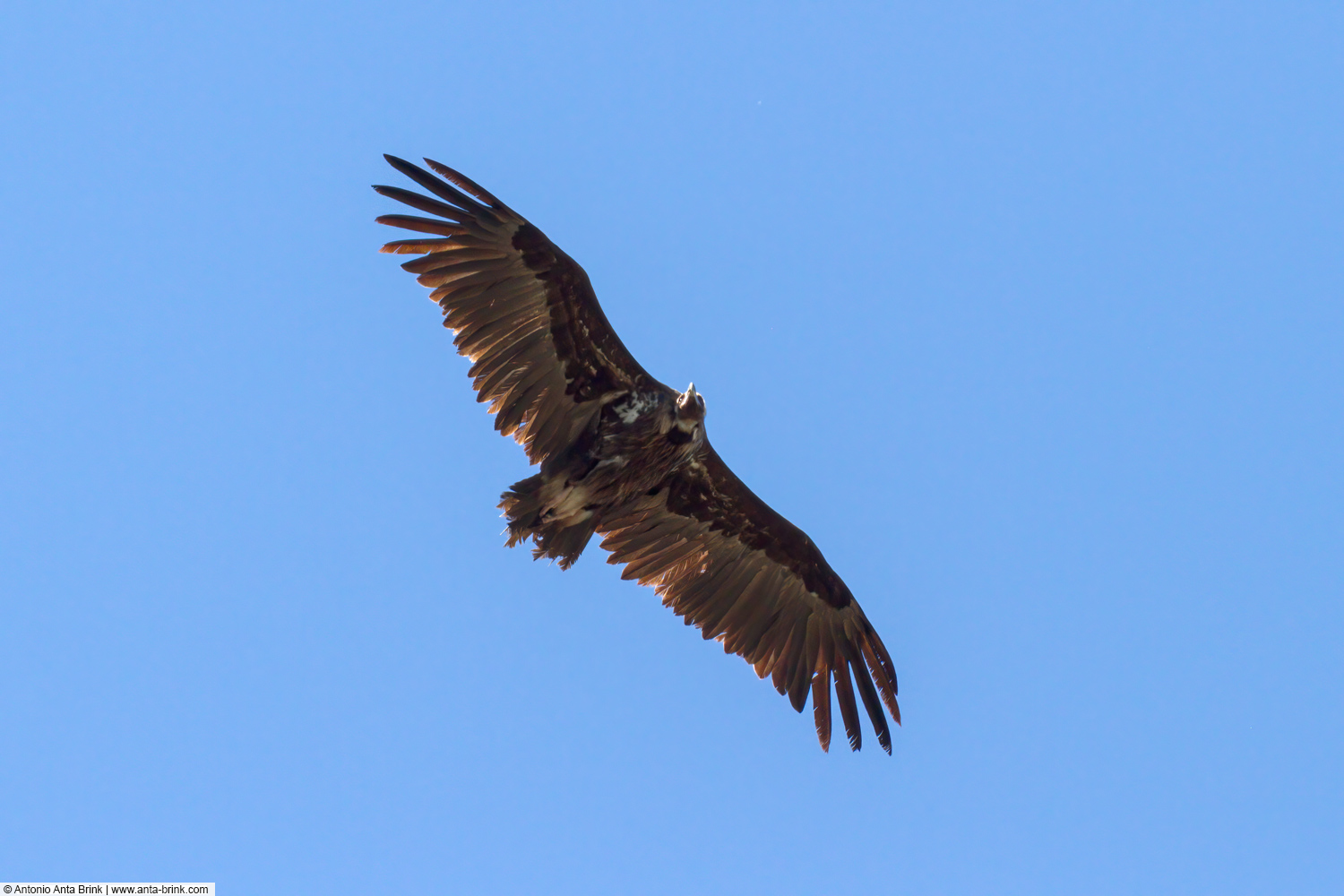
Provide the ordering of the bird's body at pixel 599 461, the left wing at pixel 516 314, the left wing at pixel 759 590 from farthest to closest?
the left wing at pixel 759 590
the bird's body at pixel 599 461
the left wing at pixel 516 314

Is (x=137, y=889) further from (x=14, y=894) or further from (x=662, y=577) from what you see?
(x=662, y=577)

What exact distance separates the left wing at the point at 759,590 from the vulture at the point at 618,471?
0.02 meters

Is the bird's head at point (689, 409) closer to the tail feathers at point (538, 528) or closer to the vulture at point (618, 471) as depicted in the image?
the vulture at point (618, 471)

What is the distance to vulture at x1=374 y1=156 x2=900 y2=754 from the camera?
14.7m

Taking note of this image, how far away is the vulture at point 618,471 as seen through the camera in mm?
14711

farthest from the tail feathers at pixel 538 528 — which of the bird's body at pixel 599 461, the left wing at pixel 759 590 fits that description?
the left wing at pixel 759 590

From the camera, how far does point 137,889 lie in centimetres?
1680

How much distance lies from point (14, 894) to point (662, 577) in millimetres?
9441

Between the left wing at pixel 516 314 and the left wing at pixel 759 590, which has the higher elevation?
the left wing at pixel 516 314

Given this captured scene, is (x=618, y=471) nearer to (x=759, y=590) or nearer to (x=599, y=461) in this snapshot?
(x=599, y=461)

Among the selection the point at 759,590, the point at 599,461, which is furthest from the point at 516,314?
the point at 759,590

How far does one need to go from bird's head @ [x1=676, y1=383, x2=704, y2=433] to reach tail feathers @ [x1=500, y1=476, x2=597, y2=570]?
1.79 metres

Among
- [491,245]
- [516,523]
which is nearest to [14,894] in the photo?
[516,523]

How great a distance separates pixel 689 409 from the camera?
15141 mm
